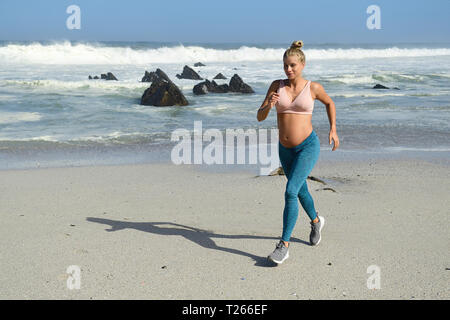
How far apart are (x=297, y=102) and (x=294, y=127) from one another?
0.20 metres

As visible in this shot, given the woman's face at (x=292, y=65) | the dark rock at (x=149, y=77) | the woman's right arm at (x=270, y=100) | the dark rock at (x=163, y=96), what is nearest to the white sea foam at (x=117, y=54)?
the dark rock at (x=149, y=77)

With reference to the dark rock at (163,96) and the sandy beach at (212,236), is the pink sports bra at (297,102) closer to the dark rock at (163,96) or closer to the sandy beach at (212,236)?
the sandy beach at (212,236)

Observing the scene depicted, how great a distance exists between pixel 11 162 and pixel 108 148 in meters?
1.79

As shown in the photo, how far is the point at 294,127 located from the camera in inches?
151

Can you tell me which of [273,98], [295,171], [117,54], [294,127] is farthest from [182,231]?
[117,54]

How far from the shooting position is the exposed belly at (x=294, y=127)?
12.6 feet

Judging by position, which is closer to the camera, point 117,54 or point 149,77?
point 149,77

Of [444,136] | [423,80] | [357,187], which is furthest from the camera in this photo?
[423,80]

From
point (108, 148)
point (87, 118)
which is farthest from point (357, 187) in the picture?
point (87, 118)

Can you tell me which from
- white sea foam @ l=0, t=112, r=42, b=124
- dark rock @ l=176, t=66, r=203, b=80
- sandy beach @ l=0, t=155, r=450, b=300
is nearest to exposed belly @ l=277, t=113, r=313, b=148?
sandy beach @ l=0, t=155, r=450, b=300

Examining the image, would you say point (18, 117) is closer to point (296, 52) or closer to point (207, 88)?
point (207, 88)
